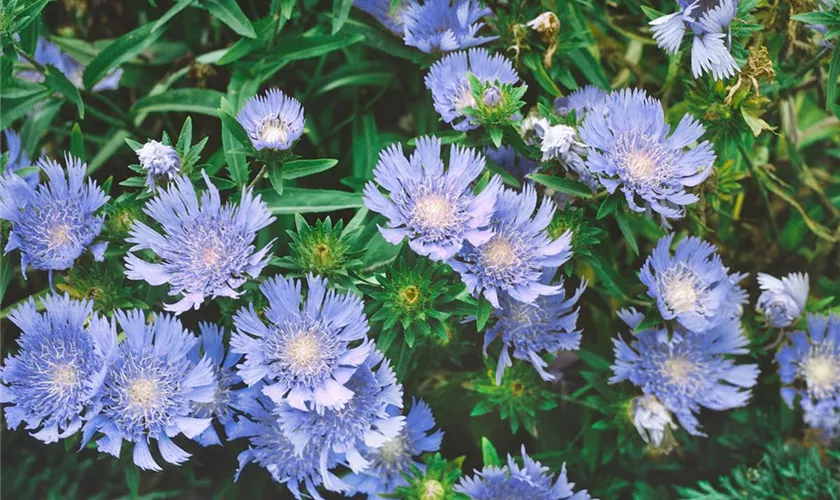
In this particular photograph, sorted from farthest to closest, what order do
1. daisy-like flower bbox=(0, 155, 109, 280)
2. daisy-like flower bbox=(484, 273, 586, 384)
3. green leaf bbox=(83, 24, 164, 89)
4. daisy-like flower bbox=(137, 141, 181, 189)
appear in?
green leaf bbox=(83, 24, 164, 89) → daisy-like flower bbox=(484, 273, 586, 384) → daisy-like flower bbox=(0, 155, 109, 280) → daisy-like flower bbox=(137, 141, 181, 189)

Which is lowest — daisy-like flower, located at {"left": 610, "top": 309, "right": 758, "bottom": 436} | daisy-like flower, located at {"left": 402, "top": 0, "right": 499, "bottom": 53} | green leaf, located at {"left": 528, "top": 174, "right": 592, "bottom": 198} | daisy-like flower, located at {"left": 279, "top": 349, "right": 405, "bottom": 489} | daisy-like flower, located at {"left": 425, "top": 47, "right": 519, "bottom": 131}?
daisy-like flower, located at {"left": 279, "top": 349, "right": 405, "bottom": 489}

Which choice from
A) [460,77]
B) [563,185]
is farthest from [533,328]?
[460,77]

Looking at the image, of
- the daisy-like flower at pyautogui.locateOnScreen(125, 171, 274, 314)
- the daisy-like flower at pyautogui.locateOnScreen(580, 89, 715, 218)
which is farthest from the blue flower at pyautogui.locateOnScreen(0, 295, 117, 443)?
the daisy-like flower at pyautogui.locateOnScreen(580, 89, 715, 218)

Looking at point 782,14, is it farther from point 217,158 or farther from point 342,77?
point 217,158

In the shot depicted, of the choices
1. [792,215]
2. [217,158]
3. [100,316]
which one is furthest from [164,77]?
[792,215]

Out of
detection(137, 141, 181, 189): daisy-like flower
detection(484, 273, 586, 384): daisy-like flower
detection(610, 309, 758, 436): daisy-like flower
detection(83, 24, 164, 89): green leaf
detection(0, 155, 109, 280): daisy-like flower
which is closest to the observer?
detection(137, 141, 181, 189): daisy-like flower

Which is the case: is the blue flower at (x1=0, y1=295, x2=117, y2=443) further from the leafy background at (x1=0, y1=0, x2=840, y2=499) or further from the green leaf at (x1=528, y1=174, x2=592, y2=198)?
the green leaf at (x1=528, y1=174, x2=592, y2=198)

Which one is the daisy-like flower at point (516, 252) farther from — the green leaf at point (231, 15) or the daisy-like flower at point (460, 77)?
the green leaf at point (231, 15)
